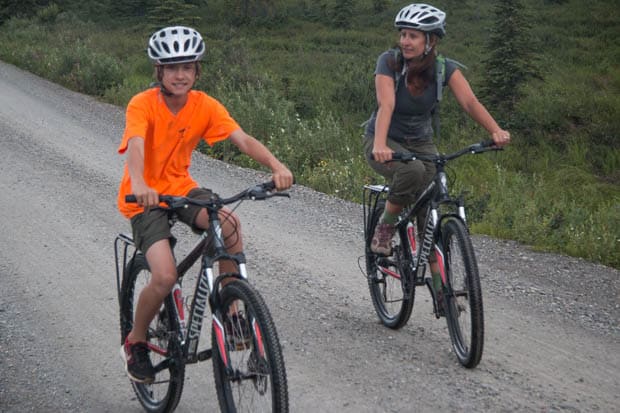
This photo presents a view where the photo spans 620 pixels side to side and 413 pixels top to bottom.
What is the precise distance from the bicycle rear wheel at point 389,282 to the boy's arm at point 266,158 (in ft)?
6.12

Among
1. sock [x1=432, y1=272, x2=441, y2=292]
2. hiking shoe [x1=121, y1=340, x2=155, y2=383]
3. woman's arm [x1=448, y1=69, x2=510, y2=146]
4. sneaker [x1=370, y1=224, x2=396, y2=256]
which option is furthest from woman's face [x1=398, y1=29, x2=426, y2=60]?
hiking shoe [x1=121, y1=340, x2=155, y2=383]

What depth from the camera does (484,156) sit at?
1599cm

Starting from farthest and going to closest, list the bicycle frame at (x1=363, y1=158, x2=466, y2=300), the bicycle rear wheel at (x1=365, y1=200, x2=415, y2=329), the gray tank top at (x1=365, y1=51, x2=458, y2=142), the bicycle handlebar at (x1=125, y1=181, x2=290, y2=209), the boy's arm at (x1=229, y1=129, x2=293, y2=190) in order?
1. the bicycle rear wheel at (x1=365, y1=200, x2=415, y2=329)
2. the gray tank top at (x1=365, y1=51, x2=458, y2=142)
3. the bicycle frame at (x1=363, y1=158, x2=466, y2=300)
4. the boy's arm at (x1=229, y1=129, x2=293, y2=190)
5. the bicycle handlebar at (x1=125, y1=181, x2=290, y2=209)

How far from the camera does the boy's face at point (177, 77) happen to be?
14.5 ft

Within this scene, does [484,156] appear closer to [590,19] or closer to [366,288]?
[366,288]

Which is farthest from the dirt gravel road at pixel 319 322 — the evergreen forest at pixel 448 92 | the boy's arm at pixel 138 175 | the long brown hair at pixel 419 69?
the long brown hair at pixel 419 69

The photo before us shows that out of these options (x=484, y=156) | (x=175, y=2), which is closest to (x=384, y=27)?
(x=175, y=2)

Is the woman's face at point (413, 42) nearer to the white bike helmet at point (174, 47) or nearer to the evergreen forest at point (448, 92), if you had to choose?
the evergreen forest at point (448, 92)

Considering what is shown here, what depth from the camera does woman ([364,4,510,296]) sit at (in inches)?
217

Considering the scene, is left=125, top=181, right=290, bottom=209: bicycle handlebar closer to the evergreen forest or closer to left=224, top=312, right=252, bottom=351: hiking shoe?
left=224, top=312, right=252, bottom=351: hiking shoe

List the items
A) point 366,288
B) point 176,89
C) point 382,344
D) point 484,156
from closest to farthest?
point 176,89
point 382,344
point 366,288
point 484,156

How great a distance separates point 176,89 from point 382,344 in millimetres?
2563

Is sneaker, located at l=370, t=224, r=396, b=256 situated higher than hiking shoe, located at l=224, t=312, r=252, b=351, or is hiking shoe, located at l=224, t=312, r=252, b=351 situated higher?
hiking shoe, located at l=224, t=312, r=252, b=351

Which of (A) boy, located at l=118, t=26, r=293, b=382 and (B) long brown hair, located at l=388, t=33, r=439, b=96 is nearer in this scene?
(A) boy, located at l=118, t=26, r=293, b=382
